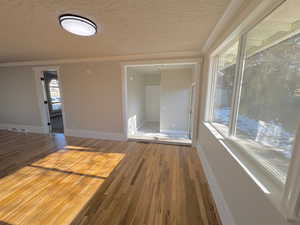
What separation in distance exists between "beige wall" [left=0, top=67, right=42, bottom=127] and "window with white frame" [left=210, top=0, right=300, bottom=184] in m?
5.59

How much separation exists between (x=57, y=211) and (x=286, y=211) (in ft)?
6.97

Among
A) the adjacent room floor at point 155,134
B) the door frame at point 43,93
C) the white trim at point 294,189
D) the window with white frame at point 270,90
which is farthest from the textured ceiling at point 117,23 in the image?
the adjacent room floor at point 155,134

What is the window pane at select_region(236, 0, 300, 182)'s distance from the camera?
31.0 inches

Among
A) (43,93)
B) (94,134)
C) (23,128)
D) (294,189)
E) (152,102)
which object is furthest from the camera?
(152,102)

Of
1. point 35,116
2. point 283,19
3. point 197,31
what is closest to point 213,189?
point 283,19

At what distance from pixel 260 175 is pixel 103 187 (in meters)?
1.92

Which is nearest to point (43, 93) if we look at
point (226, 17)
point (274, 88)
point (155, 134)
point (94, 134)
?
point (94, 134)

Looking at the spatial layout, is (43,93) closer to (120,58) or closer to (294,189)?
(120,58)

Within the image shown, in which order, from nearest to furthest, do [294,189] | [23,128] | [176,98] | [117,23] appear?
[294,189]
[117,23]
[23,128]
[176,98]

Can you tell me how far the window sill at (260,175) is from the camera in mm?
742

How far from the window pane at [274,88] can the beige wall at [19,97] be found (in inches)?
222

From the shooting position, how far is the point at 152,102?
761 centimetres

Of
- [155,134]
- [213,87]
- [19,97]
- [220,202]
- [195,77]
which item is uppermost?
[195,77]

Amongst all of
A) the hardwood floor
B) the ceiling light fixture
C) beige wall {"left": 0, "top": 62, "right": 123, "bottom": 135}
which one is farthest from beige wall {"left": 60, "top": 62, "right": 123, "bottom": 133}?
the ceiling light fixture
